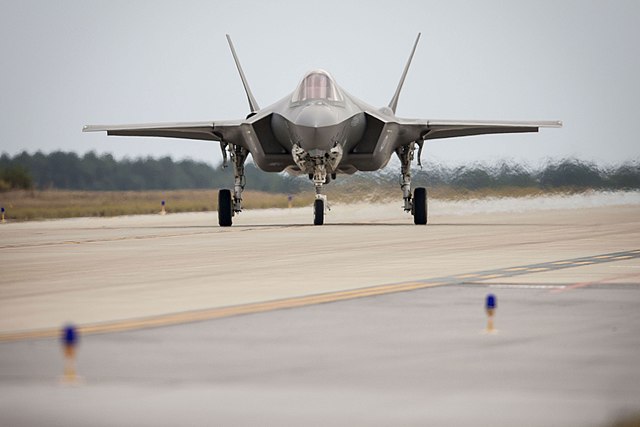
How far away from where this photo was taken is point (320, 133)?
29297mm

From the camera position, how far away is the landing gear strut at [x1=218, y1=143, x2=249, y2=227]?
107 ft

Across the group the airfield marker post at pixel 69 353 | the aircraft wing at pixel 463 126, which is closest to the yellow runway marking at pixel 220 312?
the airfield marker post at pixel 69 353

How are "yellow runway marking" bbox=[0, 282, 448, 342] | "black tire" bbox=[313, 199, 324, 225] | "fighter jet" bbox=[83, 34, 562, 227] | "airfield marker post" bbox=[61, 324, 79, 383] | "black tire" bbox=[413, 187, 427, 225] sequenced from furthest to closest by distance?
"black tire" bbox=[413, 187, 427, 225]
"black tire" bbox=[313, 199, 324, 225]
"fighter jet" bbox=[83, 34, 562, 227]
"yellow runway marking" bbox=[0, 282, 448, 342]
"airfield marker post" bbox=[61, 324, 79, 383]

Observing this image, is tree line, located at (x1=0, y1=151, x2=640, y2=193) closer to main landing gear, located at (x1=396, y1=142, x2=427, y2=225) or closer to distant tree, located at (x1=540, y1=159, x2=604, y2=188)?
distant tree, located at (x1=540, y1=159, x2=604, y2=188)

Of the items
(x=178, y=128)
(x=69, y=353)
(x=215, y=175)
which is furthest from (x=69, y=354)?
(x=215, y=175)

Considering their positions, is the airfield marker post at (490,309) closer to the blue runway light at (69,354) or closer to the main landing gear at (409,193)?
the blue runway light at (69,354)

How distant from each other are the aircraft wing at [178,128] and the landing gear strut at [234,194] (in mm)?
591

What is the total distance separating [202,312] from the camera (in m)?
11.2

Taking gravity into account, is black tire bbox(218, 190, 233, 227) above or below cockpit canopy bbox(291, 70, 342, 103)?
below

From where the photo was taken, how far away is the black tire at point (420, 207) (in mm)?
31797

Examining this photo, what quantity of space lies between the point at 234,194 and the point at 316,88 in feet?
15.0

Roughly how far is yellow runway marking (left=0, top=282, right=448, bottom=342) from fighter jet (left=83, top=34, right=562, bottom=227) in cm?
1598

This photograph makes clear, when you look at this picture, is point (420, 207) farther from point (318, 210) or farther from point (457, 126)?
point (318, 210)

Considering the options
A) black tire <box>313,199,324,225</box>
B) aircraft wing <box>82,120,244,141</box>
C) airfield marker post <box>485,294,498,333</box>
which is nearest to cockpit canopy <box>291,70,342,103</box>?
aircraft wing <box>82,120,244,141</box>
